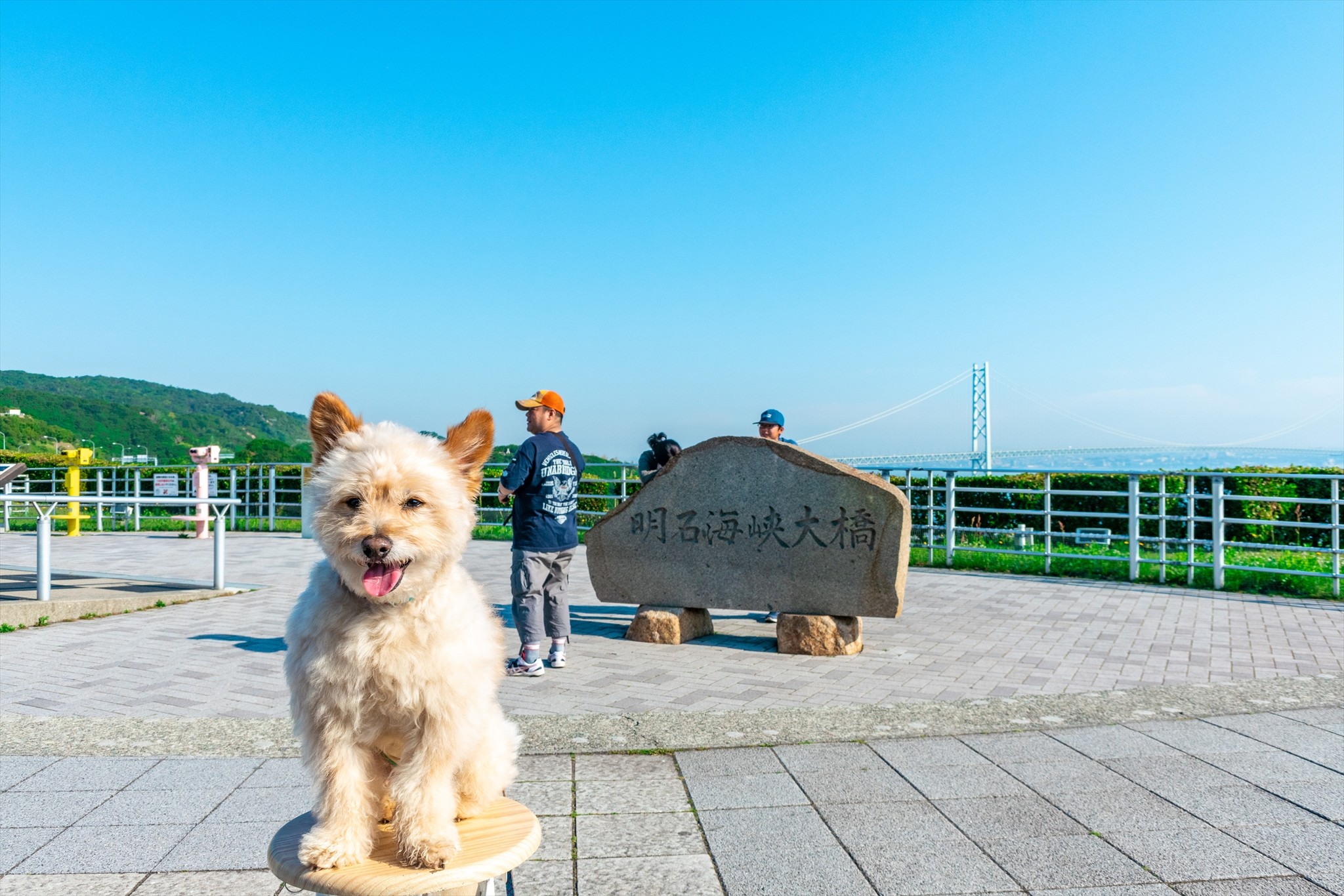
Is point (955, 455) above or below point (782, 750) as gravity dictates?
above

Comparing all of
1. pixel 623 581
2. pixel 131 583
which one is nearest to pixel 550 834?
pixel 623 581

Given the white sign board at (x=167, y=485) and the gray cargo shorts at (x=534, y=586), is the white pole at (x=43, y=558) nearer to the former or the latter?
the gray cargo shorts at (x=534, y=586)

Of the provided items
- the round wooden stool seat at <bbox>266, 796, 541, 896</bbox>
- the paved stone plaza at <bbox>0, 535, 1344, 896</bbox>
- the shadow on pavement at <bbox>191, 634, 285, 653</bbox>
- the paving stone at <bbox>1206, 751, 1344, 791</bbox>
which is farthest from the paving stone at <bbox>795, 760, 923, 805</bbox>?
the shadow on pavement at <bbox>191, 634, 285, 653</bbox>

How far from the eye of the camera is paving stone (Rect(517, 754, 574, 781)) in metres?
3.91

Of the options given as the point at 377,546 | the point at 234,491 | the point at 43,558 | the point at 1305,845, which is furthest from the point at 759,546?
the point at 234,491

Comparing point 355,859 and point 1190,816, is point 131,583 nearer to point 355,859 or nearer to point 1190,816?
point 355,859

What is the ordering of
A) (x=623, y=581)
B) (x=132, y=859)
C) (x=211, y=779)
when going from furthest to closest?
(x=623, y=581), (x=211, y=779), (x=132, y=859)

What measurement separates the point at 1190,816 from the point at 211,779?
3.98 metres

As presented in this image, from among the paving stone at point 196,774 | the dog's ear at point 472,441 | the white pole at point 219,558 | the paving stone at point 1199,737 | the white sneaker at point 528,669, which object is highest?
the dog's ear at point 472,441

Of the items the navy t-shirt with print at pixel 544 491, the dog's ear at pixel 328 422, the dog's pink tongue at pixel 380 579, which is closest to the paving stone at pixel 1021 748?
the navy t-shirt with print at pixel 544 491

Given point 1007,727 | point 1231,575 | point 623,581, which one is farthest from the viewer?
point 1231,575

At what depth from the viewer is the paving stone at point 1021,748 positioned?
13.6 feet

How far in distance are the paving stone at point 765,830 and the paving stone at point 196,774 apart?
6.74 feet

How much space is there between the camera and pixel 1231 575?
34.8ft
